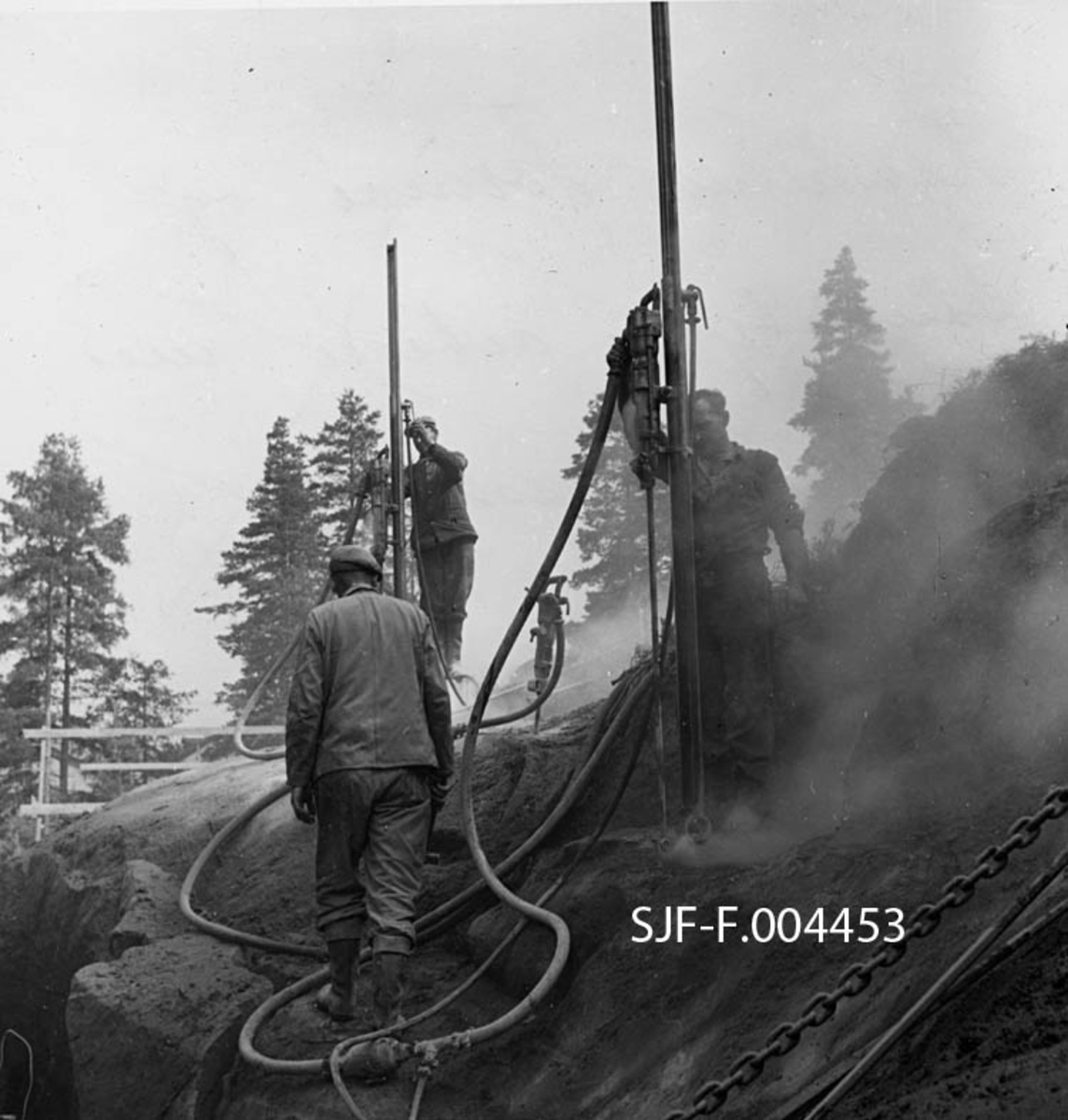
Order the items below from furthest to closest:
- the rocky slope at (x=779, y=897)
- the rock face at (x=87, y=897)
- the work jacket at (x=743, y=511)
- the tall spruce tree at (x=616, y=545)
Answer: the tall spruce tree at (x=616, y=545)
the rock face at (x=87, y=897)
the work jacket at (x=743, y=511)
the rocky slope at (x=779, y=897)

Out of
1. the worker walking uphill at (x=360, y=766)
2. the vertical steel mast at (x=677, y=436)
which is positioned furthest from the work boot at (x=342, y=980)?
the vertical steel mast at (x=677, y=436)

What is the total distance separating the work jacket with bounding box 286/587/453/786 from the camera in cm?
620

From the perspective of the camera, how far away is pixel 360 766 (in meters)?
6.15

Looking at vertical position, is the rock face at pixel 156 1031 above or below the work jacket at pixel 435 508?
below

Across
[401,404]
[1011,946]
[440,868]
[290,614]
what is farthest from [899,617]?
[290,614]

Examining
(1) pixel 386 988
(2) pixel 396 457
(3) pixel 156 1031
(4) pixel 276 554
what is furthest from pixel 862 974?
(4) pixel 276 554

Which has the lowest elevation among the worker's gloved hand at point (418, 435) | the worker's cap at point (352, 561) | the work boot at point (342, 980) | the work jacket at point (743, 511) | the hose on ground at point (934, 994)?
the work boot at point (342, 980)

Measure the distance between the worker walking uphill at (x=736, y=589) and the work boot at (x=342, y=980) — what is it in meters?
1.72

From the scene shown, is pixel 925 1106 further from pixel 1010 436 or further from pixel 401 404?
pixel 401 404

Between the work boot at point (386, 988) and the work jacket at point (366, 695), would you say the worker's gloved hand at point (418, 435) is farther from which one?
the work boot at point (386, 988)

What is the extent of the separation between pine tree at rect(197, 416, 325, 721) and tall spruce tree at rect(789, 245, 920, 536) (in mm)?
17804

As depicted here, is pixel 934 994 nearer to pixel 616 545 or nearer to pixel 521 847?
pixel 521 847

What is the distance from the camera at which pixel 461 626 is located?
11.0m

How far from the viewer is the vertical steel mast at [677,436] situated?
648cm
